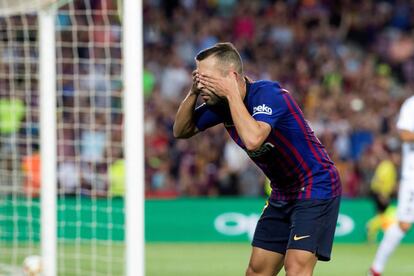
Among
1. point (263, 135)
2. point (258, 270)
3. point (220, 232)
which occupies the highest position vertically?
point (263, 135)

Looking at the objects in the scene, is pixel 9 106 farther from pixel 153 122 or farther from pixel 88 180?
pixel 153 122

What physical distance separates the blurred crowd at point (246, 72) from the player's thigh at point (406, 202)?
534 cm

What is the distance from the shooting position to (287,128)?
21.2 feet

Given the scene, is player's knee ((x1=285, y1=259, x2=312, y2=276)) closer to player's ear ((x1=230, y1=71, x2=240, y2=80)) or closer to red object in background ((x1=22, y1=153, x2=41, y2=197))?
player's ear ((x1=230, y1=71, x2=240, y2=80))

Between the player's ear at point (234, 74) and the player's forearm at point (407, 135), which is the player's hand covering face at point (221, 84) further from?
the player's forearm at point (407, 135)

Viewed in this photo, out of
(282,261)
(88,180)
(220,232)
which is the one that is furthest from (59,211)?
(282,261)

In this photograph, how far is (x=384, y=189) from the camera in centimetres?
1672

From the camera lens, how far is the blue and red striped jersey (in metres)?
6.39

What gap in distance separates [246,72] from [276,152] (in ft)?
42.8

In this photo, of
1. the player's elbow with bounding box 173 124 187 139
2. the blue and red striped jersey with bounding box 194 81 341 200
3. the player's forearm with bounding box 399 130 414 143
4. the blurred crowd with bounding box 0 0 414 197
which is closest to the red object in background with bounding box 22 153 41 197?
the blurred crowd with bounding box 0 0 414 197

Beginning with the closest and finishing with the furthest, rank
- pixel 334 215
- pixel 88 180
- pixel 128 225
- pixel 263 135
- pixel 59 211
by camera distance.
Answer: pixel 263 135 < pixel 334 215 < pixel 128 225 < pixel 59 211 < pixel 88 180

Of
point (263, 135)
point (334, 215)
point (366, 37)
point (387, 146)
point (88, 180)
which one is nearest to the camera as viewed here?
point (263, 135)

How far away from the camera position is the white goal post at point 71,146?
283 inches

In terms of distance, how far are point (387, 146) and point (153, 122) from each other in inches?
165
